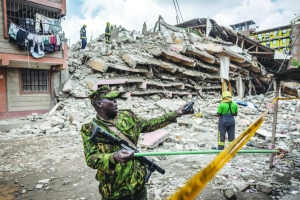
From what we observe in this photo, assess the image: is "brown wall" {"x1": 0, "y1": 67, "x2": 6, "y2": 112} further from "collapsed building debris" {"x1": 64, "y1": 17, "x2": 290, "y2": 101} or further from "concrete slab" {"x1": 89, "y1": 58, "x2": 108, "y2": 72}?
"concrete slab" {"x1": 89, "y1": 58, "x2": 108, "y2": 72}

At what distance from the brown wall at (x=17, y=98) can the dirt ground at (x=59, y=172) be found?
139 inches

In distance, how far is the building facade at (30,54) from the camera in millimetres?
8016

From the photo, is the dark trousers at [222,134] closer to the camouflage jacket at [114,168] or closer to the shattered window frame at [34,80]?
the camouflage jacket at [114,168]

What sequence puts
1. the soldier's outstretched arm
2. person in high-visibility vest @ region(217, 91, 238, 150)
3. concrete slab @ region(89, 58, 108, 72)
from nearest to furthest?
the soldier's outstretched arm → person in high-visibility vest @ region(217, 91, 238, 150) → concrete slab @ region(89, 58, 108, 72)

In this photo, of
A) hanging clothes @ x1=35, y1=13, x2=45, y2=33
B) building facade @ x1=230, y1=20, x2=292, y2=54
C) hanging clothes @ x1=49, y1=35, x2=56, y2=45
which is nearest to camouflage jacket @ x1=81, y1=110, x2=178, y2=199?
hanging clothes @ x1=49, y1=35, x2=56, y2=45

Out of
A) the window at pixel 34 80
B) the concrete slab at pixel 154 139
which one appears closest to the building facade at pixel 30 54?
the window at pixel 34 80

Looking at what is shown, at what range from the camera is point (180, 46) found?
10844mm

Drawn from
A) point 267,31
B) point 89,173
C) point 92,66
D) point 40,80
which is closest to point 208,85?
point 92,66

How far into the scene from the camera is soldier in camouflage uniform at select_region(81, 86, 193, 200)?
1.43m

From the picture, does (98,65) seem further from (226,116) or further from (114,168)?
(114,168)

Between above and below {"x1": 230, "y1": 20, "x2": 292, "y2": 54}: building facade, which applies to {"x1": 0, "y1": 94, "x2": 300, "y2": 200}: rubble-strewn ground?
below

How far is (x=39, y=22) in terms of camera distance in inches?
340

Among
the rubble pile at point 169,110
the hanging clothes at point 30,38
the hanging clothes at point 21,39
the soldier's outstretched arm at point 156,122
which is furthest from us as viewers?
the hanging clothes at point 30,38

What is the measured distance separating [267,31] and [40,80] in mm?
50465
